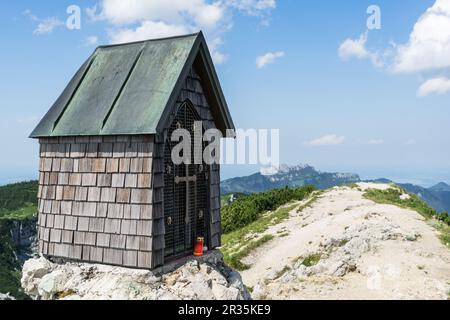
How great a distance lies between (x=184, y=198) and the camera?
37.1ft

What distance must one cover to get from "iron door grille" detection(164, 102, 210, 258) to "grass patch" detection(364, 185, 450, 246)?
1522 centimetres

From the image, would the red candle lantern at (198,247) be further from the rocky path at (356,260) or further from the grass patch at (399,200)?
the grass patch at (399,200)

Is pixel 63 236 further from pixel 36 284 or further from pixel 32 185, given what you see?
pixel 32 185

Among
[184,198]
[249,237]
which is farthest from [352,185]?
[184,198]

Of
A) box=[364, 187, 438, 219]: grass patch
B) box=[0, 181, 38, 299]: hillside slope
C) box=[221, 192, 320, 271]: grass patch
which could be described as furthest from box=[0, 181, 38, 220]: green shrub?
box=[364, 187, 438, 219]: grass patch

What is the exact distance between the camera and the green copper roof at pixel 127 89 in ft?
33.1

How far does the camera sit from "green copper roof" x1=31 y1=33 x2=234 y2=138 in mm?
10102

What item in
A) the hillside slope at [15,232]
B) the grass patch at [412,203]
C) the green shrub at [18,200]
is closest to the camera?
the grass patch at [412,203]

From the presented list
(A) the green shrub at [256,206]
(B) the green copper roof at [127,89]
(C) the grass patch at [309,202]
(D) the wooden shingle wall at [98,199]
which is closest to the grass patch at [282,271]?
(B) the green copper roof at [127,89]

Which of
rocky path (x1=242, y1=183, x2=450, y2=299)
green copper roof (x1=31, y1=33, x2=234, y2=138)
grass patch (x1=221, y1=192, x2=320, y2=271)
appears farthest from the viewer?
grass patch (x1=221, y1=192, x2=320, y2=271)

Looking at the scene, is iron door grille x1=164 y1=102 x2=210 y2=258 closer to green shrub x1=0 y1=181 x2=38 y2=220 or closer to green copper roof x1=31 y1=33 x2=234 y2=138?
green copper roof x1=31 y1=33 x2=234 y2=138

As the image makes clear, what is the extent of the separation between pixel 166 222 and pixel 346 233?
1533 centimetres

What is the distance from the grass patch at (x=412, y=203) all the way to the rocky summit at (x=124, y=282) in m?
15.9

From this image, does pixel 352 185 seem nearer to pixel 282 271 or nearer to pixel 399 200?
pixel 399 200
